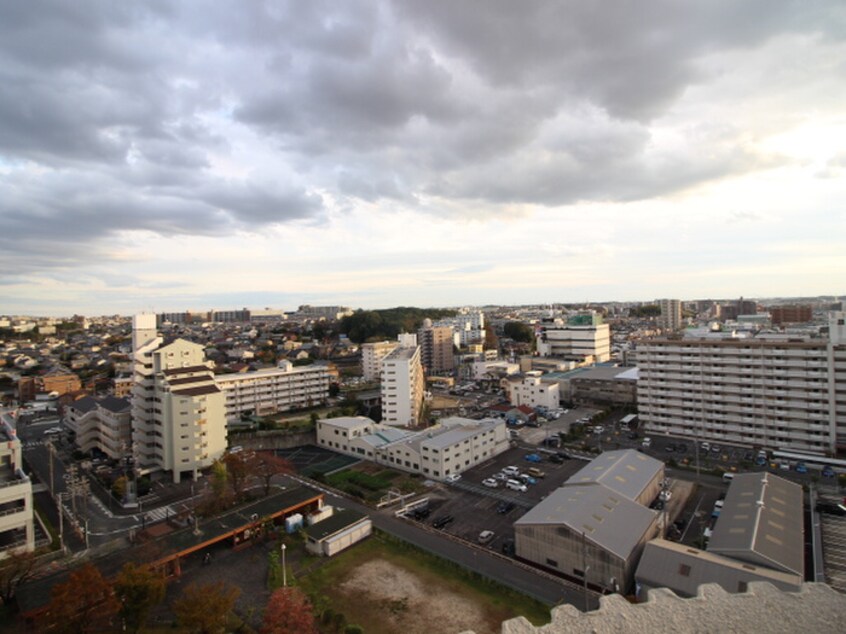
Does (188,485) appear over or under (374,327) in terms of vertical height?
Result: under

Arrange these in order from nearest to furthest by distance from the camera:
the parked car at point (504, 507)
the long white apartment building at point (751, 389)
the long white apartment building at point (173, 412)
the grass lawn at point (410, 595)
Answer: the grass lawn at point (410, 595) < the parked car at point (504, 507) < the long white apartment building at point (173, 412) < the long white apartment building at point (751, 389)

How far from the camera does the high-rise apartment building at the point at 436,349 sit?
58.5m

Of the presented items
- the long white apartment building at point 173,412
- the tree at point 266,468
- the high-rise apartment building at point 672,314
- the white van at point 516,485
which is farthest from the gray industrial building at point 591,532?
the high-rise apartment building at point 672,314

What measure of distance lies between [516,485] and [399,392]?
43.1ft

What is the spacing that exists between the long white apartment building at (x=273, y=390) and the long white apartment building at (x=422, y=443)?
29.2 feet

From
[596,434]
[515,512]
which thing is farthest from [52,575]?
Answer: [596,434]

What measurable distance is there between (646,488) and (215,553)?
16.3 meters

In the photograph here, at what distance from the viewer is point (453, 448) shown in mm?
23594

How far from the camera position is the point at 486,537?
16828 mm

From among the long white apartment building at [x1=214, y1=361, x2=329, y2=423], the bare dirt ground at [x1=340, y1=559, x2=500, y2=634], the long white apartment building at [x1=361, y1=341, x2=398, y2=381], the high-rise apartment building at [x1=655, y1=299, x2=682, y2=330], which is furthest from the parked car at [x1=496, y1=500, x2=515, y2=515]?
the high-rise apartment building at [x1=655, y1=299, x2=682, y2=330]

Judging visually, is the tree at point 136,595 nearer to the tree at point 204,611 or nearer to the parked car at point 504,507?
the tree at point 204,611

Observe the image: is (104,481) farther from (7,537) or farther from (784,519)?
(784,519)

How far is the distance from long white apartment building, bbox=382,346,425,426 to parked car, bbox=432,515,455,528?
1416 centimetres

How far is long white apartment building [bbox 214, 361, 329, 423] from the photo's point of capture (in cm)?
3528
